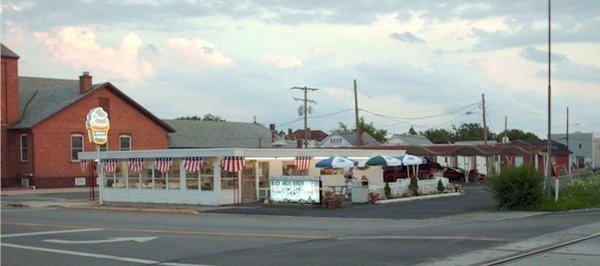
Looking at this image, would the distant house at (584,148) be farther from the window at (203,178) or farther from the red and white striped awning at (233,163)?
the red and white striped awning at (233,163)

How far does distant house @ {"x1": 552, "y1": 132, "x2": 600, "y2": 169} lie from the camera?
119 meters

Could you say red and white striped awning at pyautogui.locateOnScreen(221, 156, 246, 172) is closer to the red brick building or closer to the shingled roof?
the red brick building

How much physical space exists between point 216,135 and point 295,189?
1776 inches

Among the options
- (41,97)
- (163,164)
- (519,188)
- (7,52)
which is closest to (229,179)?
(163,164)

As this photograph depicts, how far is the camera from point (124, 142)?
64.1 metres

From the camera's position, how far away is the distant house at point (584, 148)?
390ft

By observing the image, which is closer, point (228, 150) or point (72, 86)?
point (228, 150)

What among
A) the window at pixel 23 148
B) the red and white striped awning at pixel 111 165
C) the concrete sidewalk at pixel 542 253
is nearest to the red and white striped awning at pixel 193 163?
the red and white striped awning at pixel 111 165

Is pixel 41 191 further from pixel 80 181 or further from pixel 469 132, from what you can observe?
pixel 469 132

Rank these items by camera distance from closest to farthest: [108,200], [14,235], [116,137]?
[14,235] < [108,200] < [116,137]


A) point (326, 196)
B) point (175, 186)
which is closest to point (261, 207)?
point (326, 196)

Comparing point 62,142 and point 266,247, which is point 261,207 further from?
point 62,142

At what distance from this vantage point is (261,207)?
106ft

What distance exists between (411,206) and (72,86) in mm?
42002
